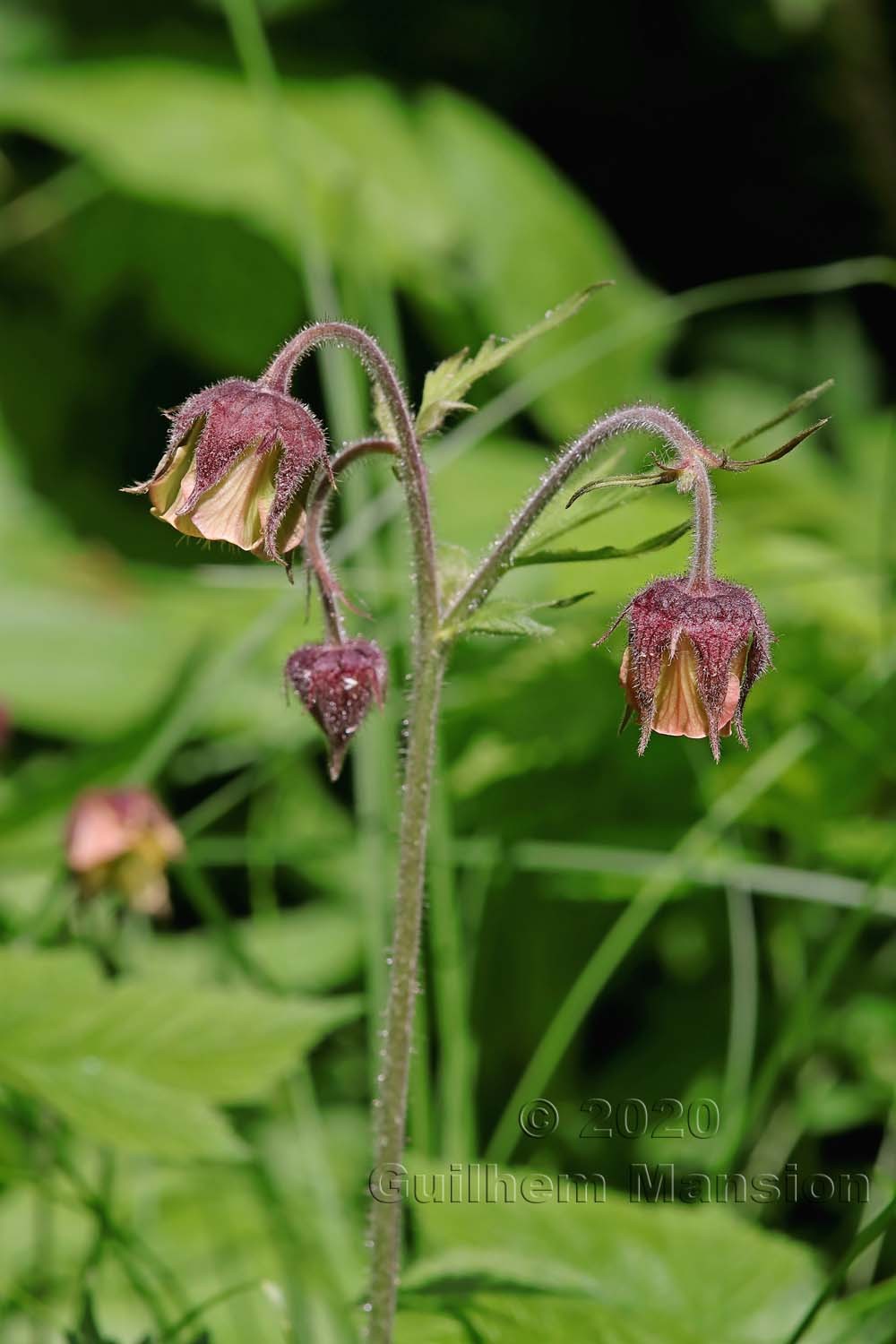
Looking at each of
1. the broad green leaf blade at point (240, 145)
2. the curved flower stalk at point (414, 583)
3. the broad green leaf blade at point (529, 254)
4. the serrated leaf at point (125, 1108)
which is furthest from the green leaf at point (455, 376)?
the broad green leaf blade at point (529, 254)

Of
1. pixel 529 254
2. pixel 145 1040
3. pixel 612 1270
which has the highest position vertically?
pixel 529 254

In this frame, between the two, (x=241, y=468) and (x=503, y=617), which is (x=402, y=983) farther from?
(x=241, y=468)

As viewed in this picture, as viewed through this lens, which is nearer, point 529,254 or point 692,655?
point 692,655

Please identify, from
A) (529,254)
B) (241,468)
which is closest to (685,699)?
(241,468)

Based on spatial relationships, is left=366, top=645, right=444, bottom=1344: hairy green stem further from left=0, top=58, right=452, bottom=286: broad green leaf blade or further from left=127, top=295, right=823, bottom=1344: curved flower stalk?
left=0, top=58, right=452, bottom=286: broad green leaf blade

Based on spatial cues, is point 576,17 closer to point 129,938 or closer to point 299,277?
point 299,277

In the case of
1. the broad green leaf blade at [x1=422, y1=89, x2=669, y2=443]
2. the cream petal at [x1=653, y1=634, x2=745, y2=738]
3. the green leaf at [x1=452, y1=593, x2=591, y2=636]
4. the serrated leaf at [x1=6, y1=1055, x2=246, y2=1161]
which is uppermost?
the broad green leaf blade at [x1=422, y1=89, x2=669, y2=443]

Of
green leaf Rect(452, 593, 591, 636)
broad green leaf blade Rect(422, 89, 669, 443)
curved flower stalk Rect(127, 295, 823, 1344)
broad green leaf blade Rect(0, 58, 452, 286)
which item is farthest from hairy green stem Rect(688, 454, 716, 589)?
broad green leaf blade Rect(422, 89, 669, 443)

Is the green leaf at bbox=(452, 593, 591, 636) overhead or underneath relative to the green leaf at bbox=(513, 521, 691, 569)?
underneath
